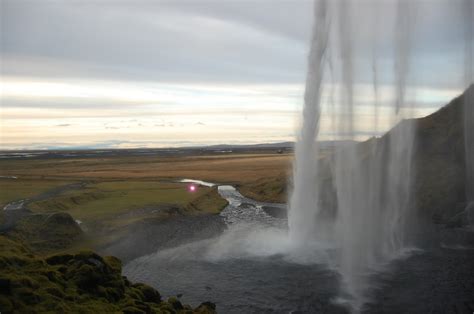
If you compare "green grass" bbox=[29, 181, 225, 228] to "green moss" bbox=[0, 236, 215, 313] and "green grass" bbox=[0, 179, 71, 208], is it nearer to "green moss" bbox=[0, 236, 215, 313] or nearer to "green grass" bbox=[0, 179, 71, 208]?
"green grass" bbox=[0, 179, 71, 208]

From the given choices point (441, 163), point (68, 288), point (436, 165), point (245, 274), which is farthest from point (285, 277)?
point (441, 163)

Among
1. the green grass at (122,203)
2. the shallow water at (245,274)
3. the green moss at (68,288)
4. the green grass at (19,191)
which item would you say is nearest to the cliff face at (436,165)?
the green grass at (122,203)

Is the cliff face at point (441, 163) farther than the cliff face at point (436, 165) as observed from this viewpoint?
Yes

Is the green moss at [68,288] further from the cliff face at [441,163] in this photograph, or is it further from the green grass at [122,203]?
the cliff face at [441,163]

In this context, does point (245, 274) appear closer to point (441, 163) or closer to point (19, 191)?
point (441, 163)

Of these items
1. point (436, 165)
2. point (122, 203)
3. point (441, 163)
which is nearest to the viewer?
point (441, 163)

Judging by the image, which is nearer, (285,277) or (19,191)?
(285,277)

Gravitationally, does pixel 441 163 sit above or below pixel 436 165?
above

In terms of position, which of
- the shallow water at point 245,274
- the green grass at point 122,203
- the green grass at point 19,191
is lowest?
the shallow water at point 245,274

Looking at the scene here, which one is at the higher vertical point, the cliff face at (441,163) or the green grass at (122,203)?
the cliff face at (441,163)

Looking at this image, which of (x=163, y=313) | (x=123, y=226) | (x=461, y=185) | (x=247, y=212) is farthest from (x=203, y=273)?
(x=461, y=185)

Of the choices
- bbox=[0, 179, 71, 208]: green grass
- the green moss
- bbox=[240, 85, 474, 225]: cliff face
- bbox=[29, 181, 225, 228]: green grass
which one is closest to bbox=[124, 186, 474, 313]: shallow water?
the green moss
